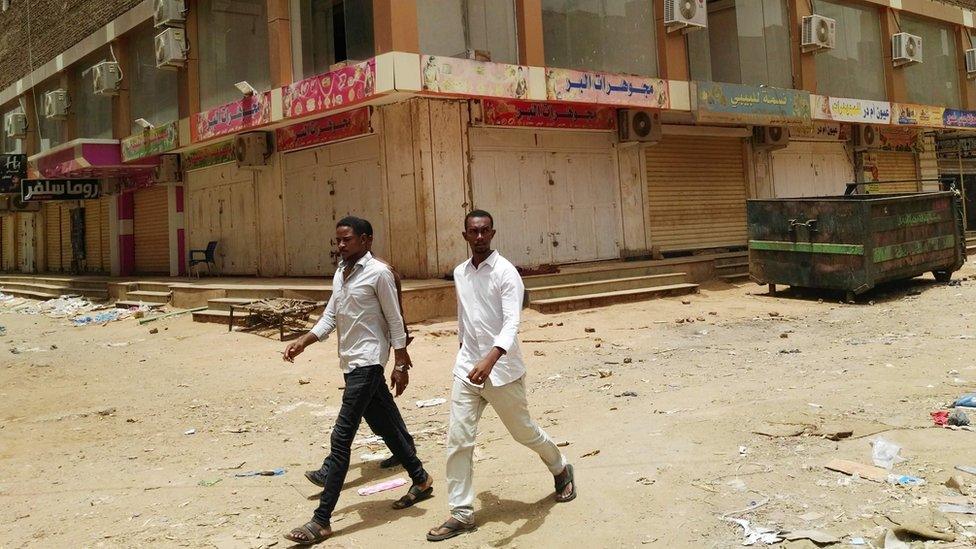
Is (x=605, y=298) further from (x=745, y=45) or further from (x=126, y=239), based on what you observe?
(x=126, y=239)

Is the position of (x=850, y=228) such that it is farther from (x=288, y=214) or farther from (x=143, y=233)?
(x=143, y=233)

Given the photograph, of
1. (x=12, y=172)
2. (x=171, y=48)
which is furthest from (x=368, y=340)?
(x=12, y=172)

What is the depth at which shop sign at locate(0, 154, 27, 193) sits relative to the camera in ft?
66.0

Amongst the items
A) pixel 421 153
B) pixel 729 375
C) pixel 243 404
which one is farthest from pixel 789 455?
pixel 421 153

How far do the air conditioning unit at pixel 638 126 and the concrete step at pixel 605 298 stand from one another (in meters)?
3.11

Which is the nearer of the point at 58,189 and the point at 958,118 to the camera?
the point at 58,189

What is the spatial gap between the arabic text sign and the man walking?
60.6 feet

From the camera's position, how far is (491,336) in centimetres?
352

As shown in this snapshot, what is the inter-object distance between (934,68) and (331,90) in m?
17.8

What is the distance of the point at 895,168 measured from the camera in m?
20.0

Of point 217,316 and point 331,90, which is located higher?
point 331,90

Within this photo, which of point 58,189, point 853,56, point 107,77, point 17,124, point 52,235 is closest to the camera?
point 107,77

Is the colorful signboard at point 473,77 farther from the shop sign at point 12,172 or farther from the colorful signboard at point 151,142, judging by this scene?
the shop sign at point 12,172

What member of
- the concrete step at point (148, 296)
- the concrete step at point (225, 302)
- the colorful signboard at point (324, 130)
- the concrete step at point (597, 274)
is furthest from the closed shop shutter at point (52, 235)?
the concrete step at point (597, 274)
